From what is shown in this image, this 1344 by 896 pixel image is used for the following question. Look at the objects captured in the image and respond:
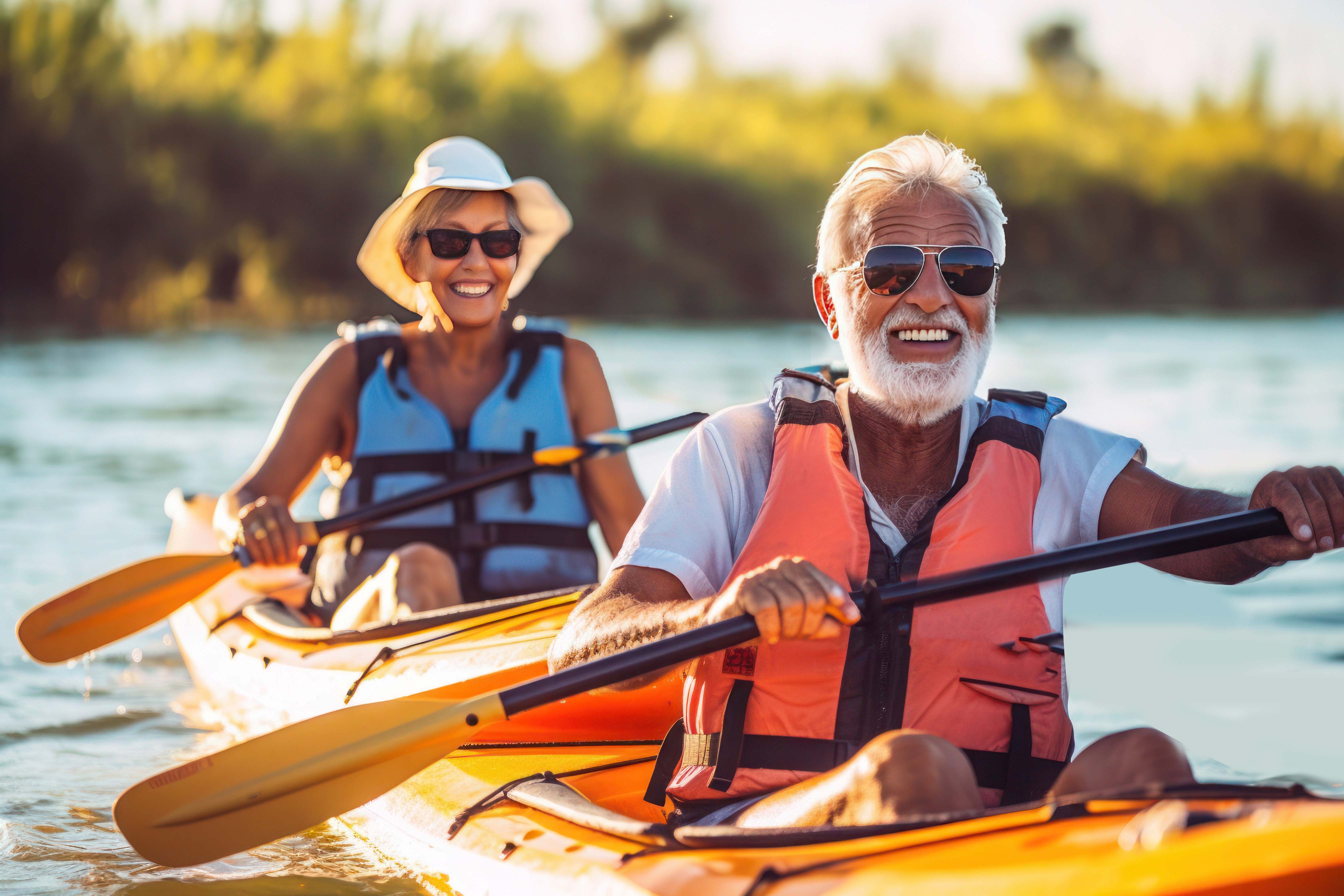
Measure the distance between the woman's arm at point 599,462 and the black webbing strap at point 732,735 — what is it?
1.64m

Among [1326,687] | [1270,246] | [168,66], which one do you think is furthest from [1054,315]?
[1326,687]

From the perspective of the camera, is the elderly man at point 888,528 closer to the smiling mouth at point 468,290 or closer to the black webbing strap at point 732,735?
the black webbing strap at point 732,735

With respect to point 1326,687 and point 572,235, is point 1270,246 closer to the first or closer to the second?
point 572,235

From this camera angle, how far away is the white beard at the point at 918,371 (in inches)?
84.6

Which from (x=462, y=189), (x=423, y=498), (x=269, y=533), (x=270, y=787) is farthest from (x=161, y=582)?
(x=270, y=787)

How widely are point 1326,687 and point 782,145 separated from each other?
23.0 metres

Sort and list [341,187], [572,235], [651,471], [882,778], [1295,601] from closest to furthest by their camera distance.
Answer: [882,778] → [1295,601] → [651,471] → [341,187] → [572,235]

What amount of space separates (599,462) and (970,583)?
6.26 ft

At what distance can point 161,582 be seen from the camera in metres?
3.78

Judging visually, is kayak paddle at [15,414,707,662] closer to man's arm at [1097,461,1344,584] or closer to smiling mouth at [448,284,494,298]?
smiling mouth at [448,284,494,298]

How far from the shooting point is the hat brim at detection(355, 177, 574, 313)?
12.1 ft

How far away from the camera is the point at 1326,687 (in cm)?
453

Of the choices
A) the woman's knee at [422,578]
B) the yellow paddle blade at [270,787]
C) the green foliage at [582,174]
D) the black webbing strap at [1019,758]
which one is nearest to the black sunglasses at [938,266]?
the black webbing strap at [1019,758]

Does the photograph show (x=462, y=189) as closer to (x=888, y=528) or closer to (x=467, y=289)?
(x=467, y=289)
